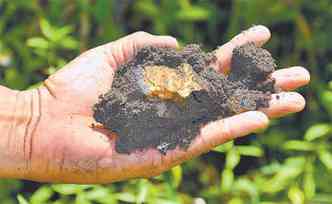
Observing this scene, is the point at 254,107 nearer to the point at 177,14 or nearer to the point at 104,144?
the point at 104,144

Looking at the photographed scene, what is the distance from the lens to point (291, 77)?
1994 mm

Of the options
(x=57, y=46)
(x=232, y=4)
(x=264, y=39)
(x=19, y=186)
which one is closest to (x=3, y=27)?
(x=57, y=46)

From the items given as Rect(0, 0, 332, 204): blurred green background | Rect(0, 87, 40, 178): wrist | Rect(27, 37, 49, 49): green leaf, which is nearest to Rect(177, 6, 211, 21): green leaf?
Rect(0, 0, 332, 204): blurred green background

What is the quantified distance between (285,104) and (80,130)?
2.00 feet

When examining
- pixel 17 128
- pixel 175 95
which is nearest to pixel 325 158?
pixel 175 95

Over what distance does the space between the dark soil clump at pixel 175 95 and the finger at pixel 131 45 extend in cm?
3

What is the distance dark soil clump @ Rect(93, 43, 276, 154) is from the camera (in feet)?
6.10

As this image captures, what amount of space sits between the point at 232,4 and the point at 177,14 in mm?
400

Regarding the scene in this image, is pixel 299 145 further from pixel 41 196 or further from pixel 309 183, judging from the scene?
pixel 41 196

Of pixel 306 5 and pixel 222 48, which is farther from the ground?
pixel 306 5

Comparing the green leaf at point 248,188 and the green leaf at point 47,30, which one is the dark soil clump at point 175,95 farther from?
the green leaf at point 47,30

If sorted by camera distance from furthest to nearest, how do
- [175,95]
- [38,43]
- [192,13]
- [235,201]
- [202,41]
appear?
1. [202,41]
2. [192,13]
3. [38,43]
4. [235,201]
5. [175,95]

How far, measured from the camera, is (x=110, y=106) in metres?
1.88

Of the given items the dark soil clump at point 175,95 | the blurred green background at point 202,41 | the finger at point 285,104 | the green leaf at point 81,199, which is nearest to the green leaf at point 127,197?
the green leaf at point 81,199
